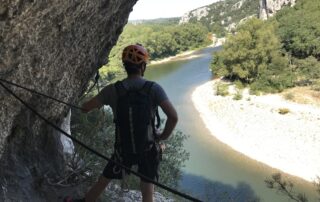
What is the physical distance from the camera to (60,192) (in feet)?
16.6

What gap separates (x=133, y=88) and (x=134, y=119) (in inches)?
10.4

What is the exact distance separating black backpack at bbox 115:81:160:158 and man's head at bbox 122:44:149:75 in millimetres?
147

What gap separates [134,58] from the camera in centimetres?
384

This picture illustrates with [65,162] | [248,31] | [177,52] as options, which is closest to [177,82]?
[248,31]

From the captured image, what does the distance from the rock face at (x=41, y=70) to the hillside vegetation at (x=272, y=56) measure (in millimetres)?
41490

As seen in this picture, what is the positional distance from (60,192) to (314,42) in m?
47.3

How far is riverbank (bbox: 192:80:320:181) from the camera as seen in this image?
2689cm

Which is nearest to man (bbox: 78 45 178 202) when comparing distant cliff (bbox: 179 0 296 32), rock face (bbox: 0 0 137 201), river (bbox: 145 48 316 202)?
rock face (bbox: 0 0 137 201)

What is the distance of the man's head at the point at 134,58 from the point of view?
383cm

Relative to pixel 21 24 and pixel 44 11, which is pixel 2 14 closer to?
pixel 21 24

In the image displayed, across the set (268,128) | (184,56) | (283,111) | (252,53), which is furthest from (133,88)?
(184,56)

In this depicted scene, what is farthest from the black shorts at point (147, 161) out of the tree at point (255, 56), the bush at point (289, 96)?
the tree at point (255, 56)

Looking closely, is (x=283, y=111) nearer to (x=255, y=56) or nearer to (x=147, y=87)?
(x=255, y=56)

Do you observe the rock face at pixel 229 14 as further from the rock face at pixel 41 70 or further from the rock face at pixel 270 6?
the rock face at pixel 41 70
